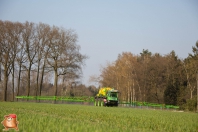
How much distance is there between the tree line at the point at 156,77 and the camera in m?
59.8

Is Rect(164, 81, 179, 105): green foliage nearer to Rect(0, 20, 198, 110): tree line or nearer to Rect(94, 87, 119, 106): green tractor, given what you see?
Rect(0, 20, 198, 110): tree line

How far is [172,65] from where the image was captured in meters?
63.0

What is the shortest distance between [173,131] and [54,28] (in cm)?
4487

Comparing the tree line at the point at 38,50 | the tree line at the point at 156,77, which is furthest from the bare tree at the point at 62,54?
the tree line at the point at 156,77

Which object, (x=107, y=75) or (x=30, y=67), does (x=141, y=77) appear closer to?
(x=107, y=75)

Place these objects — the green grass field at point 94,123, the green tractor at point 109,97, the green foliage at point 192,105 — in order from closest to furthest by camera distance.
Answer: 1. the green grass field at point 94,123
2. the green tractor at point 109,97
3. the green foliage at point 192,105

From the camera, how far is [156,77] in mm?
64438

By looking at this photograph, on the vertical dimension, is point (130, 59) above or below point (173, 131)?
above

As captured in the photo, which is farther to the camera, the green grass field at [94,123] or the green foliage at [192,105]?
the green foliage at [192,105]

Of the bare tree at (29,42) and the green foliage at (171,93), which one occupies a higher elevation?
the bare tree at (29,42)

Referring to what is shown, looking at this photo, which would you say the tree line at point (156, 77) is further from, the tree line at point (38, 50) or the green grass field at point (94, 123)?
the green grass field at point (94, 123)

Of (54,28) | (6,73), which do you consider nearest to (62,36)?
(54,28)

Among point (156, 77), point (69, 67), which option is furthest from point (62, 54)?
point (156, 77)

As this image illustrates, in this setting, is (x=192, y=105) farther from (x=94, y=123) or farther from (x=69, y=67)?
(x=94, y=123)
